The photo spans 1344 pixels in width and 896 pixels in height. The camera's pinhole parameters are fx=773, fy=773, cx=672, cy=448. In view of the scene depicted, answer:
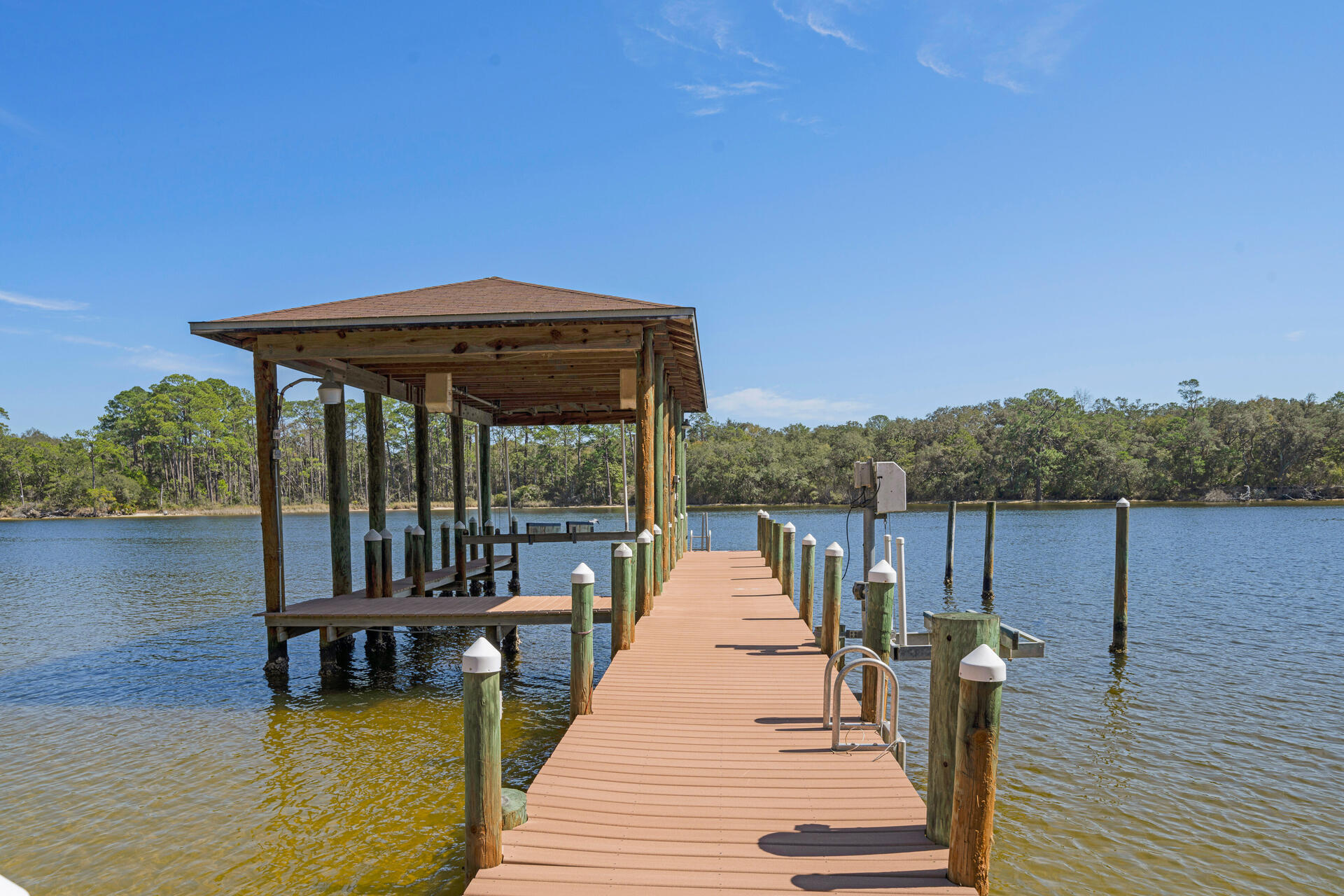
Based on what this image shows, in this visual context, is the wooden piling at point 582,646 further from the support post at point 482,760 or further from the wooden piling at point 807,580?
the wooden piling at point 807,580

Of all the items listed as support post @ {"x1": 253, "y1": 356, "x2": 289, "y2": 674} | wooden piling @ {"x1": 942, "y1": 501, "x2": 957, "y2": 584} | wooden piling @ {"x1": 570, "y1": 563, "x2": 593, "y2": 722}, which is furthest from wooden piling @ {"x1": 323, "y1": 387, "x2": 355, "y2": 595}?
wooden piling @ {"x1": 942, "y1": 501, "x2": 957, "y2": 584}

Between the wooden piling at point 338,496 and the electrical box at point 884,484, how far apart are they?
802 centimetres

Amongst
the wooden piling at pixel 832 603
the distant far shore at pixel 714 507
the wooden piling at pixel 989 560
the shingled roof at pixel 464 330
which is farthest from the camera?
the distant far shore at pixel 714 507

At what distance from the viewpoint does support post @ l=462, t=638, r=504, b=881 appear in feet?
12.5

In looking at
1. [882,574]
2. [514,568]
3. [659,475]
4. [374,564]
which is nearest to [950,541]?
[514,568]

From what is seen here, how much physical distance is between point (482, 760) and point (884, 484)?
233 inches

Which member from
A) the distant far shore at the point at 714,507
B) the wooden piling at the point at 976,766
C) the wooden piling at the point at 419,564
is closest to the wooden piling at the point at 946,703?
the wooden piling at the point at 976,766

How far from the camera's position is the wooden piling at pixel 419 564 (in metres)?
12.5

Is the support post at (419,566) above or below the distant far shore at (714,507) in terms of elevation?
above

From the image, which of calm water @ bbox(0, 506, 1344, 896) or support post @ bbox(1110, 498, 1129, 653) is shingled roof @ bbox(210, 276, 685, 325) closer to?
calm water @ bbox(0, 506, 1344, 896)

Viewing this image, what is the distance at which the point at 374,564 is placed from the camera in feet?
38.9

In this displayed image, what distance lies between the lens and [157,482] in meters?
82.4

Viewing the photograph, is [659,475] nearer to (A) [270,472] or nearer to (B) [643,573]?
(B) [643,573]

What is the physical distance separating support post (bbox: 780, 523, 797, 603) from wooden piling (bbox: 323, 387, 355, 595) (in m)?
6.70
